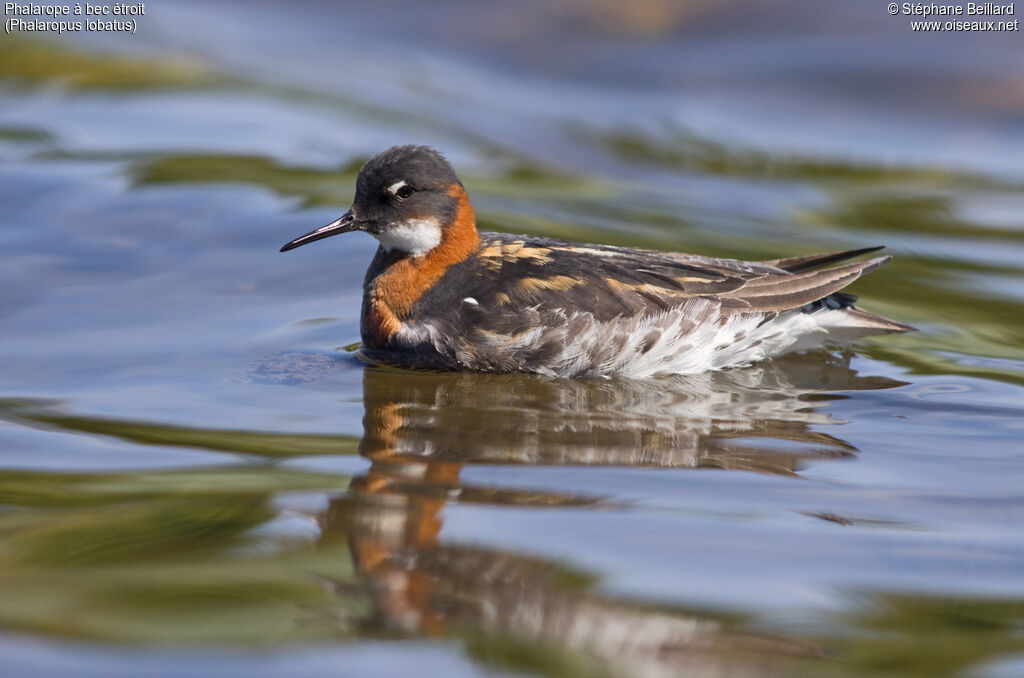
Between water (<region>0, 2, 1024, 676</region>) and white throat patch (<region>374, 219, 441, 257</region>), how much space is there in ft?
2.14

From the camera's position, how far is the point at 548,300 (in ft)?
22.8

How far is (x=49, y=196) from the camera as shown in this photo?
30.7 feet

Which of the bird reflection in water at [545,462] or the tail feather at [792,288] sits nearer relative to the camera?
the bird reflection in water at [545,462]

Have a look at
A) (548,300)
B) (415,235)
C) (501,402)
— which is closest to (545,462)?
(501,402)

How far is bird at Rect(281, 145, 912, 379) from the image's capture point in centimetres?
695

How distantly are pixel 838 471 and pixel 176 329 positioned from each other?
375cm

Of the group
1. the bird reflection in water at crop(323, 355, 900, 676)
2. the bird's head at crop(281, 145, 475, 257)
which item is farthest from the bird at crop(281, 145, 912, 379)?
the bird reflection in water at crop(323, 355, 900, 676)

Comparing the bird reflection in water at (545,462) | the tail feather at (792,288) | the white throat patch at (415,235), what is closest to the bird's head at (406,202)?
the white throat patch at (415,235)

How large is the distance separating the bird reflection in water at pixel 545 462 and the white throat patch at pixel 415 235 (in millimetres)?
797

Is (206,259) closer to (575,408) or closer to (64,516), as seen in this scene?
Answer: (575,408)

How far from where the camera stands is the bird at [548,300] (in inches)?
273

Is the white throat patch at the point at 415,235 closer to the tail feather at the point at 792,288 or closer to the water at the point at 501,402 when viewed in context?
the water at the point at 501,402

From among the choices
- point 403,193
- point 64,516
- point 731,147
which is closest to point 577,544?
point 64,516

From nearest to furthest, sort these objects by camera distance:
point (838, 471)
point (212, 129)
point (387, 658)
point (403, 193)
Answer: point (387, 658) → point (838, 471) → point (403, 193) → point (212, 129)
